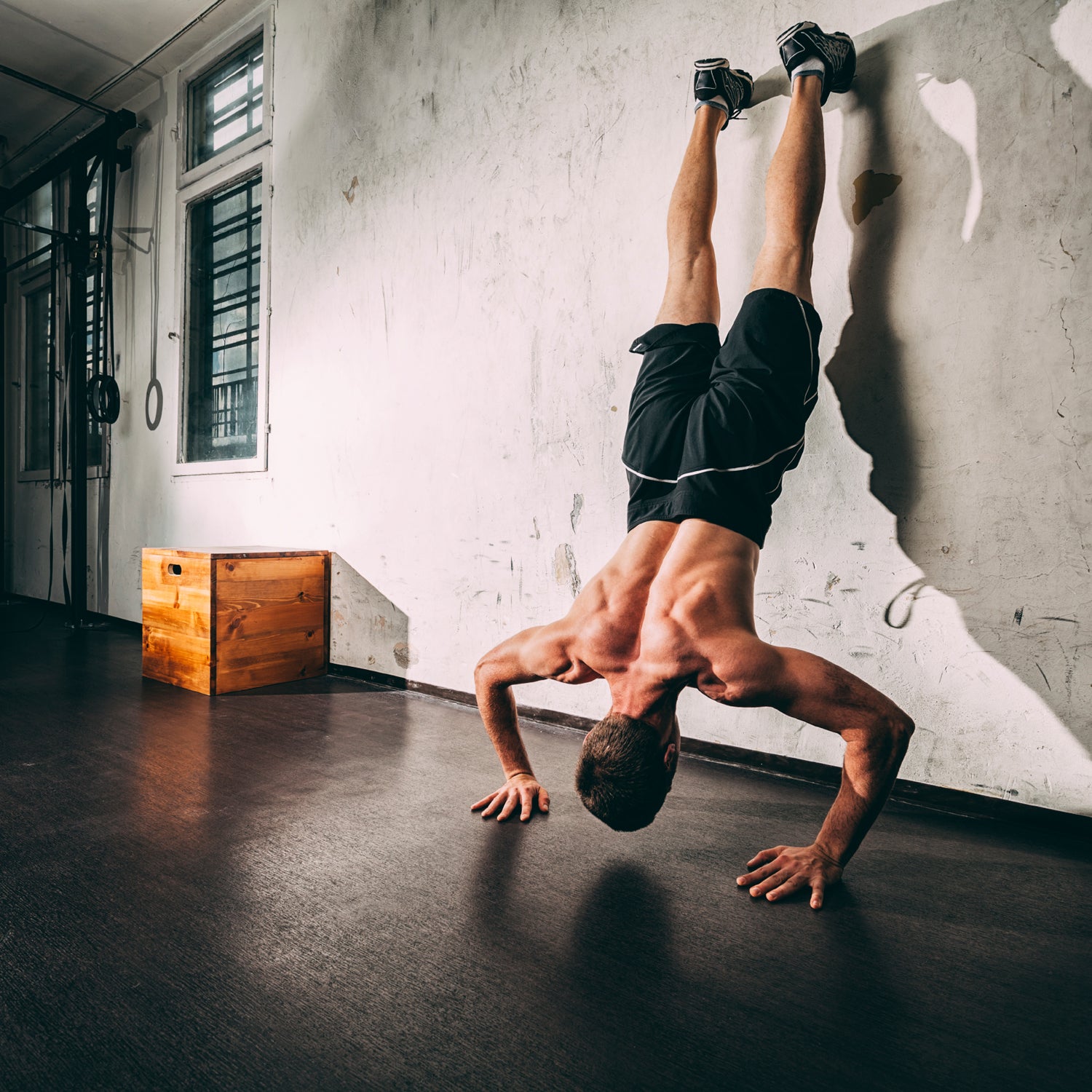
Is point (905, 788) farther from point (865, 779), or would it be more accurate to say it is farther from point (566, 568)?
point (566, 568)

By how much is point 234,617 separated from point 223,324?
6.94 ft

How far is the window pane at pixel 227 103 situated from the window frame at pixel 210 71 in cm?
3

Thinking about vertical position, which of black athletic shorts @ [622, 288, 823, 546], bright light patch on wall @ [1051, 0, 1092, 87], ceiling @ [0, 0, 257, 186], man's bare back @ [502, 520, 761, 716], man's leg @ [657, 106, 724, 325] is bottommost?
man's bare back @ [502, 520, 761, 716]

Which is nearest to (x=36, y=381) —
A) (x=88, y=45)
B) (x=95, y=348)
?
(x=95, y=348)

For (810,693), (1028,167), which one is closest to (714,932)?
(810,693)

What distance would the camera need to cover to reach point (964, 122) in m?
1.88

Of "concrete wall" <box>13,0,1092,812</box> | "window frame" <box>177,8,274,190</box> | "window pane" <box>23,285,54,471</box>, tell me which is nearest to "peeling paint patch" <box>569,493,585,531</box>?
"concrete wall" <box>13,0,1092,812</box>

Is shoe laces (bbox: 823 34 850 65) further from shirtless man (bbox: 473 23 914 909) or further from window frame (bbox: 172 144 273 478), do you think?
window frame (bbox: 172 144 273 478)

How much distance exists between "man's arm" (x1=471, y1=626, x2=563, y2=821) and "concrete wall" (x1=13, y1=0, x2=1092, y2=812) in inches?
27.9

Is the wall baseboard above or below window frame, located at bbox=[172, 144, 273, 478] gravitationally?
below

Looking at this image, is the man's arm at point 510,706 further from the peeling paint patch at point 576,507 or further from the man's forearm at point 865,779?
the peeling paint patch at point 576,507

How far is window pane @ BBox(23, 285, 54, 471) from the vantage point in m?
5.73

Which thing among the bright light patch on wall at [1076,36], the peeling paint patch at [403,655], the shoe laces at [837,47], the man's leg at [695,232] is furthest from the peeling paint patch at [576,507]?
the bright light patch on wall at [1076,36]

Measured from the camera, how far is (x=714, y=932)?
1312 mm
